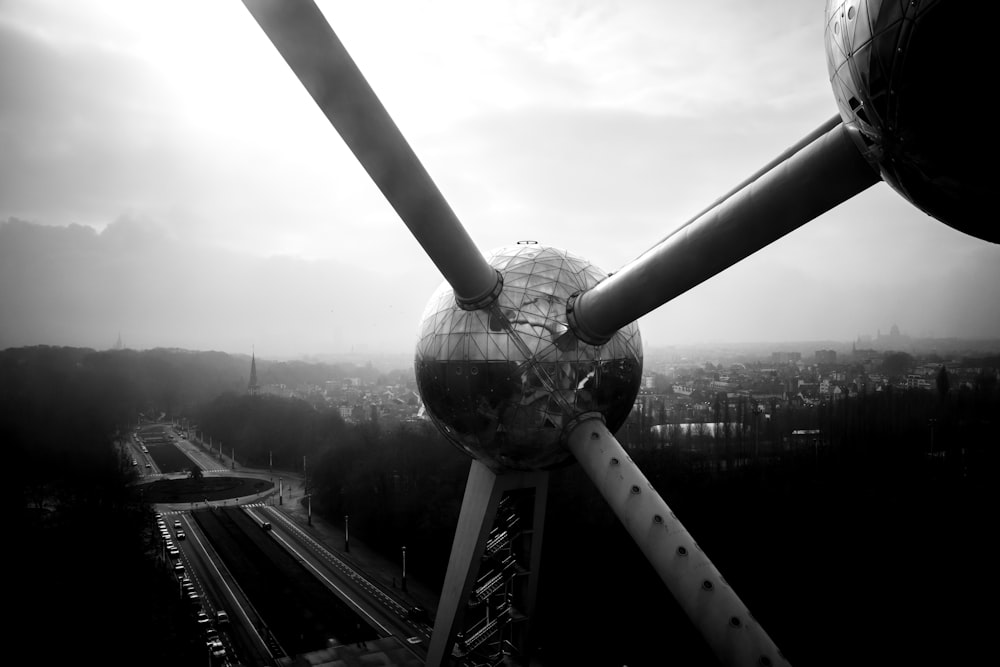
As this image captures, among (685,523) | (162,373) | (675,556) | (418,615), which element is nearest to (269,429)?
(162,373)

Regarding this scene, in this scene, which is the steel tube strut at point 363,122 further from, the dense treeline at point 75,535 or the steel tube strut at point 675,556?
the dense treeline at point 75,535

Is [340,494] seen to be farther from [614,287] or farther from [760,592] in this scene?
[614,287]

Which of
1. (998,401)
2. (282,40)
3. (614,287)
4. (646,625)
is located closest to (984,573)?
(646,625)

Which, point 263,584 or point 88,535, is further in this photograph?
point 263,584

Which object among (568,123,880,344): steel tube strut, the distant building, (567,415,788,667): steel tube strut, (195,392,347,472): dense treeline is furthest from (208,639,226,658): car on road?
the distant building

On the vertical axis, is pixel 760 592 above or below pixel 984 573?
below

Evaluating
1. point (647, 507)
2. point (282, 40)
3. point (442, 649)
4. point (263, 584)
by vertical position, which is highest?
point (282, 40)

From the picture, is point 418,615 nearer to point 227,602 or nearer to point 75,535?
point 227,602
